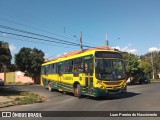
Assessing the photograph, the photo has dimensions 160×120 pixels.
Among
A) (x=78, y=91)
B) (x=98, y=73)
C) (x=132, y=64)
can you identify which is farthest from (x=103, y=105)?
(x=132, y=64)

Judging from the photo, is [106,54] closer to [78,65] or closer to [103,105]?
[78,65]

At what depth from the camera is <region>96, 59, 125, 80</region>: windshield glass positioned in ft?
56.9

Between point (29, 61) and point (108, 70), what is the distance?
116 feet

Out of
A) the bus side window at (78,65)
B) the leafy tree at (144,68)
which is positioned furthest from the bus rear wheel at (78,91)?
the leafy tree at (144,68)

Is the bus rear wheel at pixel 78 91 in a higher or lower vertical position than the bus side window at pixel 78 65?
lower

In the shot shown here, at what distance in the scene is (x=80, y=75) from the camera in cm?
1944

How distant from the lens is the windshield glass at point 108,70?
17.3m

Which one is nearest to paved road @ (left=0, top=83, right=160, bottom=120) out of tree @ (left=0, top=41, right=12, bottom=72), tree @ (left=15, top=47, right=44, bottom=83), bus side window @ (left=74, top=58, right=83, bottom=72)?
bus side window @ (left=74, top=58, right=83, bottom=72)

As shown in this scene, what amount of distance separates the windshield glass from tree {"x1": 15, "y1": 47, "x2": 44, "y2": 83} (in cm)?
3397

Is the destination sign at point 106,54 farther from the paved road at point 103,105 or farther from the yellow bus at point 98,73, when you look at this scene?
the paved road at point 103,105

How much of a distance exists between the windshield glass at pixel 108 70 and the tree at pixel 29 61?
1337 inches

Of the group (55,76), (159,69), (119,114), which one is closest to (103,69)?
(119,114)

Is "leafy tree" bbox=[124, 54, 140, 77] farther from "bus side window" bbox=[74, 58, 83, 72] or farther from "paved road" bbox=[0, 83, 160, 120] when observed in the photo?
"paved road" bbox=[0, 83, 160, 120]

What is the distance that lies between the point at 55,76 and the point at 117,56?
8.97 metres
